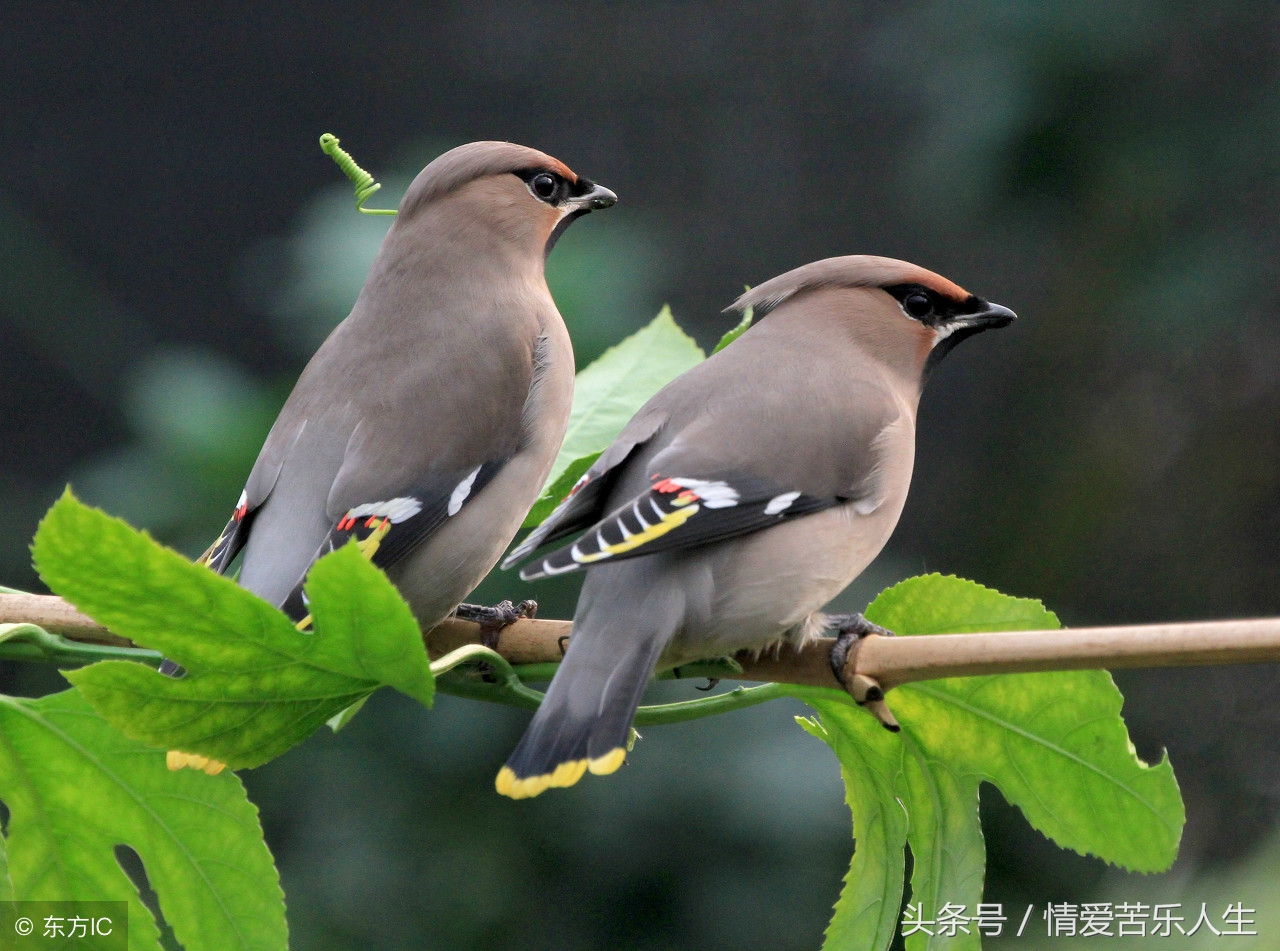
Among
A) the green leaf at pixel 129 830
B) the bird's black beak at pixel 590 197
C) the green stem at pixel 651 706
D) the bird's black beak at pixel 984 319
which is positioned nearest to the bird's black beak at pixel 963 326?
the bird's black beak at pixel 984 319

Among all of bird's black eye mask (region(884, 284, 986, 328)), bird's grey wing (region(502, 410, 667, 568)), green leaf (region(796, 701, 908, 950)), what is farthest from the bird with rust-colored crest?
green leaf (region(796, 701, 908, 950))

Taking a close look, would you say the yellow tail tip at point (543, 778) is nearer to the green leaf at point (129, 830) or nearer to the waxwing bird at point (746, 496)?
the waxwing bird at point (746, 496)

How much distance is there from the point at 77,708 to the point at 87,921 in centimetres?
21

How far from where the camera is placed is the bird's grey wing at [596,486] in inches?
68.1

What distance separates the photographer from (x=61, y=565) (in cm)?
108

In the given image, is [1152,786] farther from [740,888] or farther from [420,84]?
[420,84]

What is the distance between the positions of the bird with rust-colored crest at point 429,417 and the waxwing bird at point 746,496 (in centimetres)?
19

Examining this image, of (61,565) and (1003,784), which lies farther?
(1003,784)

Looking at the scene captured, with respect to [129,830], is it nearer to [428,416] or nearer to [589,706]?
[589,706]

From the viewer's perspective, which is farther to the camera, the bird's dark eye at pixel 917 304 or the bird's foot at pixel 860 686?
the bird's dark eye at pixel 917 304

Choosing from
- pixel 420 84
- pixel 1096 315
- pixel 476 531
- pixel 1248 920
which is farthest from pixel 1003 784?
pixel 420 84

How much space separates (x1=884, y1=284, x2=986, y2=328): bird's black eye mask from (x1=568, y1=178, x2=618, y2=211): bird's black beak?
438 mm

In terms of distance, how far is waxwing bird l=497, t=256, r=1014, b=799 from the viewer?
153 cm

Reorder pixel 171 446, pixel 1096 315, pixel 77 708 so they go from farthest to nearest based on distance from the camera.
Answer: pixel 1096 315
pixel 171 446
pixel 77 708
